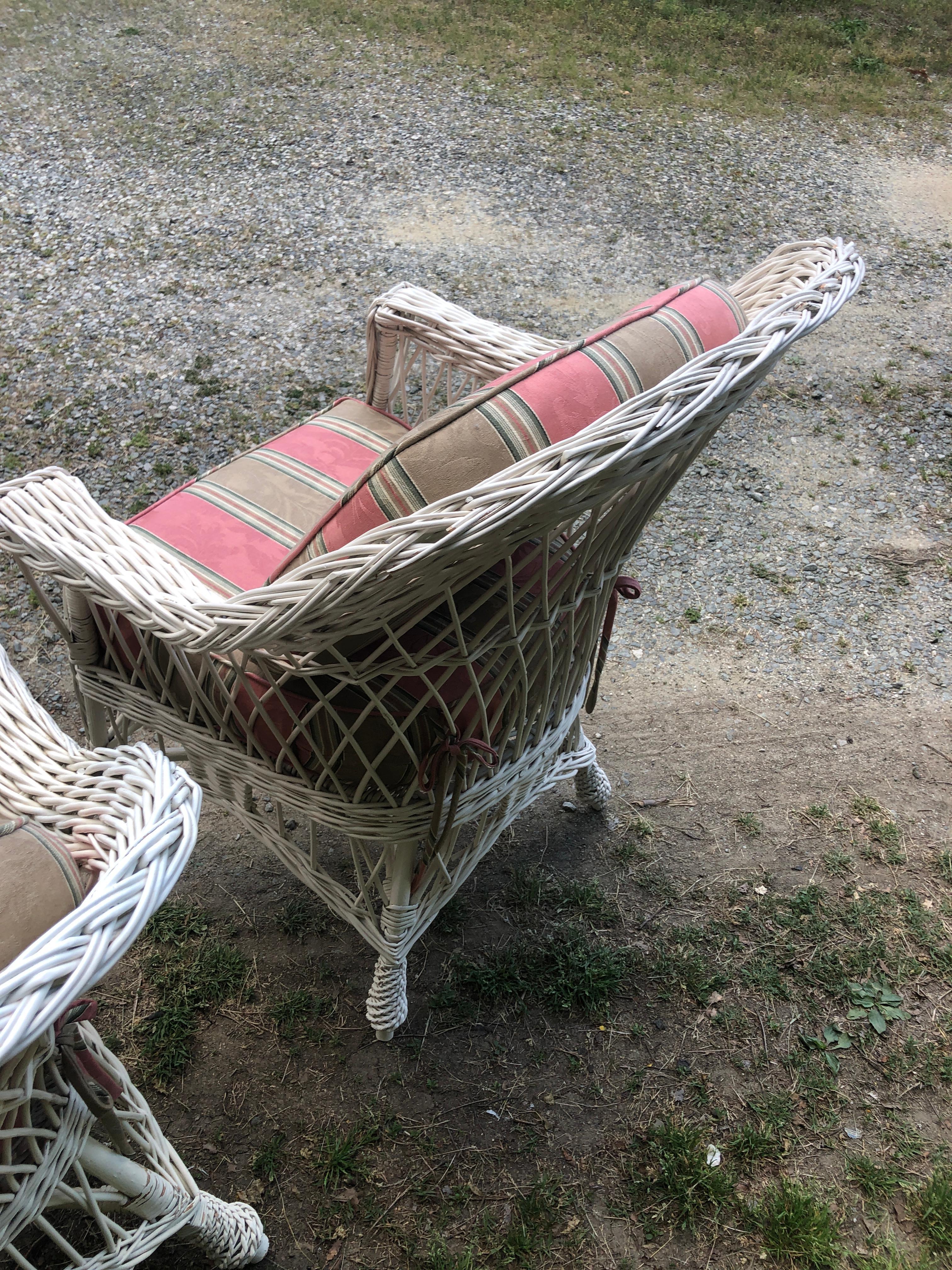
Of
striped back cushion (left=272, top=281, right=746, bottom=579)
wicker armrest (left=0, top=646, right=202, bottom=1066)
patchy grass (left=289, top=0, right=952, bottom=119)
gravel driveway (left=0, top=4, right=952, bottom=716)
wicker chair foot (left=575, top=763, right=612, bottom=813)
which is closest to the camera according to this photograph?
wicker armrest (left=0, top=646, right=202, bottom=1066)

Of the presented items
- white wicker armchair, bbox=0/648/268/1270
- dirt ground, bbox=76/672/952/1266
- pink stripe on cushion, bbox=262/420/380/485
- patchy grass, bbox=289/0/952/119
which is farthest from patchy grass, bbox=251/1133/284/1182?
patchy grass, bbox=289/0/952/119

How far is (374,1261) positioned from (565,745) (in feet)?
3.10

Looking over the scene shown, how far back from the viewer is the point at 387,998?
64.0 inches

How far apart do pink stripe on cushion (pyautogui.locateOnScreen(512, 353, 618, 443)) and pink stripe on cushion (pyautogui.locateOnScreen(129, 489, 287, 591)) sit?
70 cm

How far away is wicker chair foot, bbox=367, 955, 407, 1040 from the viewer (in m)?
1.60

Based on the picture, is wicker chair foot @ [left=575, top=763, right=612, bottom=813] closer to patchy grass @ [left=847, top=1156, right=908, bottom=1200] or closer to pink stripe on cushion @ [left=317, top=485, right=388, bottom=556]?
patchy grass @ [left=847, top=1156, right=908, bottom=1200]

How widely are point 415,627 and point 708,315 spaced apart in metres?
0.58

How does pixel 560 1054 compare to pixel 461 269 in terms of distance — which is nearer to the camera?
pixel 560 1054

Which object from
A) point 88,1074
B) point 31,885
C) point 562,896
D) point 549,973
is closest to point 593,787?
point 562,896

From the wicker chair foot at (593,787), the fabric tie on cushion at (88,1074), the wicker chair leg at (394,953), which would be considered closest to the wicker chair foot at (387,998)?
the wicker chair leg at (394,953)

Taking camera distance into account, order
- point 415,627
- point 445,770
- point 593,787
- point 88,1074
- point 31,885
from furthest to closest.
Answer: point 593,787 → point 445,770 → point 415,627 → point 88,1074 → point 31,885

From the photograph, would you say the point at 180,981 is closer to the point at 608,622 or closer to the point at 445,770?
the point at 445,770

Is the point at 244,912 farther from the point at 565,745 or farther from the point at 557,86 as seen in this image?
the point at 557,86

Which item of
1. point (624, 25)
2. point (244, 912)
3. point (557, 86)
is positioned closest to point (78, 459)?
point (244, 912)
